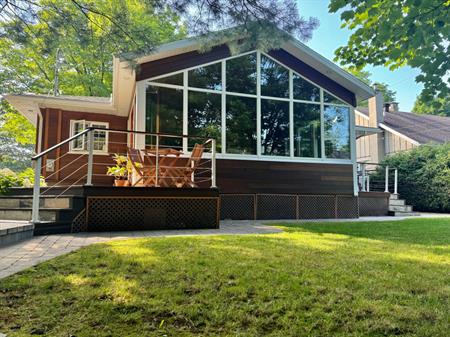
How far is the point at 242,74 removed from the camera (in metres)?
8.34

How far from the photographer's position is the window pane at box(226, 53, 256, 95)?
8.20m

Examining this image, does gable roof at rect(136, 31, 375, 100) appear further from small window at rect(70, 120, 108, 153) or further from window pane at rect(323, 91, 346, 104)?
small window at rect(70, 120, 108, 153)

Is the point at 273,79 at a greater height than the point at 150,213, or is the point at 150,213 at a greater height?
the point at 273,79

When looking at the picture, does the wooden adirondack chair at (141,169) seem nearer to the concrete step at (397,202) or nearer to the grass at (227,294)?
the grass at (227,294)

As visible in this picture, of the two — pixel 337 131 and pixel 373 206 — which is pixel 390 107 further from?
pixel 337 131

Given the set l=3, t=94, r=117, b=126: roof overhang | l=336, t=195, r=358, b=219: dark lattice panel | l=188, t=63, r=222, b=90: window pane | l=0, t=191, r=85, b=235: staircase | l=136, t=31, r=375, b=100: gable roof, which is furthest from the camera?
l=3, t=94, r=117, b=126: roof overhang

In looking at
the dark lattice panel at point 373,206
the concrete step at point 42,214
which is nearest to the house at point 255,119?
the dark lattice panel at point 373,206

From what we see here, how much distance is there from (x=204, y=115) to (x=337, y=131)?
386 centimetres

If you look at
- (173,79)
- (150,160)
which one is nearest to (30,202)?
(150,160)

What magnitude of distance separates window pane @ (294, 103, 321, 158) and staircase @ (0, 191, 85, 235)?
554 cm

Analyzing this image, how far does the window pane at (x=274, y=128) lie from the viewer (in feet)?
27.5

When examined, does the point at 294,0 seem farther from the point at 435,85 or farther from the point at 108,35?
the point at 108,35

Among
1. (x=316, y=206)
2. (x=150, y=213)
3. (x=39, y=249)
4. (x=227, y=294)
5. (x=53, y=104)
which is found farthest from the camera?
(x=53, y=104)

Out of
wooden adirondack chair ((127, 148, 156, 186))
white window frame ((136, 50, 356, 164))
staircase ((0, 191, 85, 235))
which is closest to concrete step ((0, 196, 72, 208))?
staircase ((0, 191, 85, 235))
